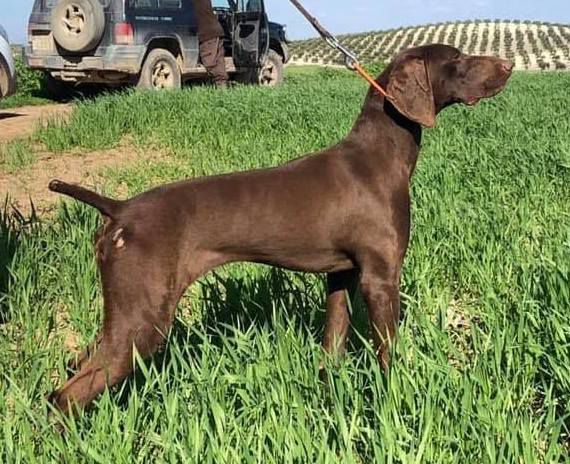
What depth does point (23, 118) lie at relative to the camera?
12453mm

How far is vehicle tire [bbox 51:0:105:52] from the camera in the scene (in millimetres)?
12703

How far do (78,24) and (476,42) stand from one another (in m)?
34.4

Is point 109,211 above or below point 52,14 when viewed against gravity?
below

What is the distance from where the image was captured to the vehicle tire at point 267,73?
16.0 meters

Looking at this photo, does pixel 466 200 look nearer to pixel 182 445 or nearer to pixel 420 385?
pixel 420 385

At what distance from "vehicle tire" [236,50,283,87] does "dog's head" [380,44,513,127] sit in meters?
13.0

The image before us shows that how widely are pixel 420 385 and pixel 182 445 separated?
0.76 meters

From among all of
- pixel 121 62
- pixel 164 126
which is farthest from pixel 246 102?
pixel 121 62

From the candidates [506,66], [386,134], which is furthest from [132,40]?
[386,134]

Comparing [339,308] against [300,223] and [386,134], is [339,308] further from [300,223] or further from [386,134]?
[386,134]

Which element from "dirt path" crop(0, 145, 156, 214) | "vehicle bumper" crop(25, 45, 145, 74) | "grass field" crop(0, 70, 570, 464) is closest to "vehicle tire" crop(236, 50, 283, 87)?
"vehicle bumper" crop(25, 45, 145, 74)

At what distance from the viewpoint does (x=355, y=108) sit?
31.9 feet

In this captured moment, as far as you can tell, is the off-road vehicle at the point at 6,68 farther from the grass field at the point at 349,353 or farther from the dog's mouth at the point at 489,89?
the dog's mouth at the point at 489,89

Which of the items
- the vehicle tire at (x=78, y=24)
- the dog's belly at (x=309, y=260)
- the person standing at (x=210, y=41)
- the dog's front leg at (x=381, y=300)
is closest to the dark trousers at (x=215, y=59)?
the person standing at (x=210, y=41)
